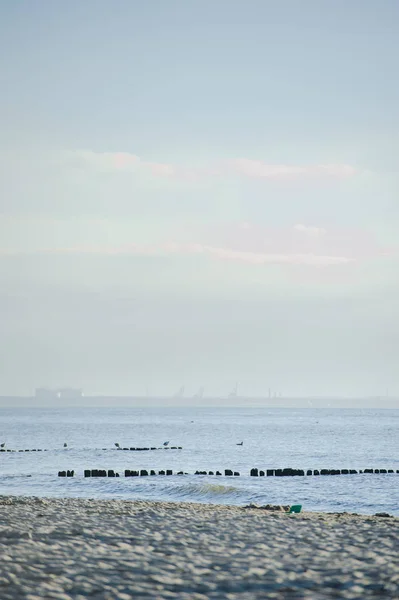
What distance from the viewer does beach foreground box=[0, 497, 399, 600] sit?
16.3 metres

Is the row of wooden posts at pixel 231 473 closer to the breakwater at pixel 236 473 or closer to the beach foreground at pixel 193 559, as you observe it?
the breakwater at pixel 236 473

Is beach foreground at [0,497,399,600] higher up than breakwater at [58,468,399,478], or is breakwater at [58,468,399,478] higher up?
beach foreground at [0,497,399,600]

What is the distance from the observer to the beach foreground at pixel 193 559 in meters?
16.3

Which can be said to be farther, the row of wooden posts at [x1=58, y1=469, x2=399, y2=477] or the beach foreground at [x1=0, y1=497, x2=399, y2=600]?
the row of wooden posts at [x1=58, y1=469, x2=399, y2=477]

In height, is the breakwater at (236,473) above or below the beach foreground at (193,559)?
below

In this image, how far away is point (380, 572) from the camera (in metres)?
17.8

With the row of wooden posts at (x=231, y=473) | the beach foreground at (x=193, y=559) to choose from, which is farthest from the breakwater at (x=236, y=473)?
the beach foreground at (x=193, y=559)

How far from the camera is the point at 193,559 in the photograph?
19281 mm

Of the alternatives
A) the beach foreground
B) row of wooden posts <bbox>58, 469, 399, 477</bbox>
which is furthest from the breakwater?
the beach foreground

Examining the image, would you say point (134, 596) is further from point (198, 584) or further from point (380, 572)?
point (380, 572)

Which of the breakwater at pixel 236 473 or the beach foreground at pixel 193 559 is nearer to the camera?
the beach foreground at pixel 193 559

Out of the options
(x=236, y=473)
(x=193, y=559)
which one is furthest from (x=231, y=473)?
(x=193, y=559)

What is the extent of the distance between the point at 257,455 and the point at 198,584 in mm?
90094

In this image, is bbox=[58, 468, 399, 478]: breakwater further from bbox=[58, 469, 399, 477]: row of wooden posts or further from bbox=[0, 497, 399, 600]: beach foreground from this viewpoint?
bbox=[0, 497, 399, 600]: beach foreground
